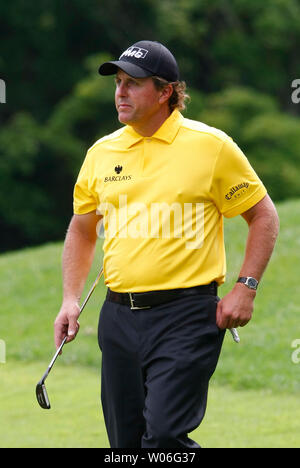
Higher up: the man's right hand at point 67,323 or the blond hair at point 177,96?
the blond hair at point 177,96

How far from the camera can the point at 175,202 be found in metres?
4.22

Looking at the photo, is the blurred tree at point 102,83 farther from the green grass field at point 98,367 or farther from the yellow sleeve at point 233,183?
the yellow sleeve at point 233,183

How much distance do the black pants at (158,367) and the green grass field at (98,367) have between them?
2645mm

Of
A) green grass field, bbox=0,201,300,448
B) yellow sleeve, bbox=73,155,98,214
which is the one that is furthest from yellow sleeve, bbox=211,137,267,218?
green grass field, bbox=0,201,300,448

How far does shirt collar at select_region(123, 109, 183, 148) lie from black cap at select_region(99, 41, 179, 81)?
191 mm

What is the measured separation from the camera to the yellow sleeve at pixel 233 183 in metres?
4.25

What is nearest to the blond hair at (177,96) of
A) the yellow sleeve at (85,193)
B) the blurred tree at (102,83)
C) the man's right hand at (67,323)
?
the yellow sleeve at (85,193)

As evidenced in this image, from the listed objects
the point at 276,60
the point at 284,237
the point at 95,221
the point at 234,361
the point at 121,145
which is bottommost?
the point at 234,361

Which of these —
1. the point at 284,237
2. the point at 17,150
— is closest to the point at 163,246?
the point at 284,237

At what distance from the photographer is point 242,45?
36375 mm

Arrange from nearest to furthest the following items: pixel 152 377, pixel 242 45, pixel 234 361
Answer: pixel 152 377
pixel 234 361
pixel 242 45

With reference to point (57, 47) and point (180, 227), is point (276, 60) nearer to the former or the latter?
point (57, 47)

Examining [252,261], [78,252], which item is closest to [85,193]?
[78,252]

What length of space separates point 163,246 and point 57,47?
34814mm
